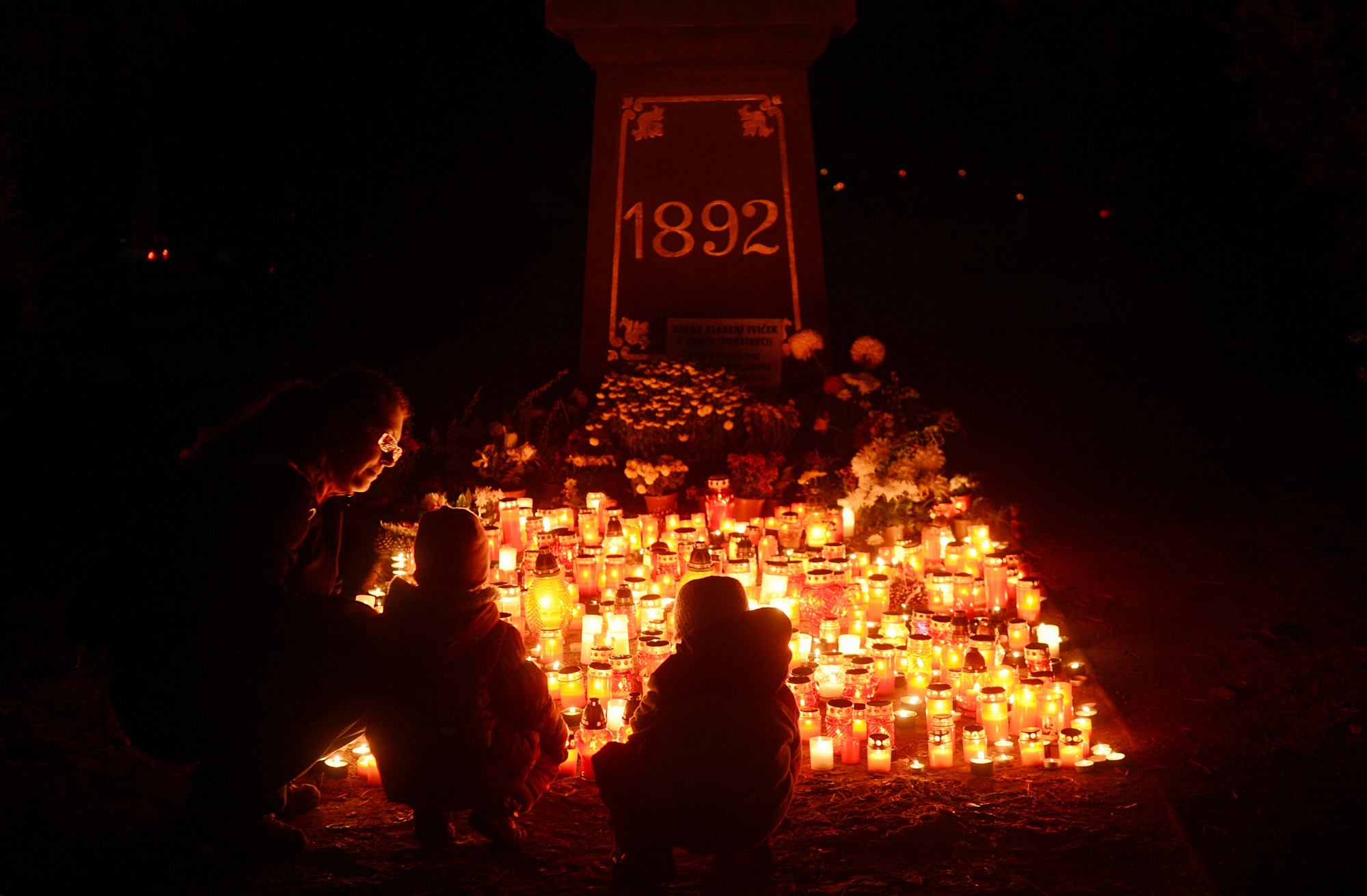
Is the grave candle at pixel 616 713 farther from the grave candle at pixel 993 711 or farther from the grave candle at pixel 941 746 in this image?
the grave candle at pixel 993 711

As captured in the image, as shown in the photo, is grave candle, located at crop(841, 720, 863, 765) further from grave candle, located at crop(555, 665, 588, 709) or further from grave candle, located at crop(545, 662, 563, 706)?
grave candle, located at crop(545, 662, 563, 706)

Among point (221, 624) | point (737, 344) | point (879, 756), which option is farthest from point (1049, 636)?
point (737, 344)

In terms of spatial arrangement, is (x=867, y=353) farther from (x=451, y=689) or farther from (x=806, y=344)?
(x=451, y=689)

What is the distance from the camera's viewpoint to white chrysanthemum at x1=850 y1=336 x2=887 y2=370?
8453 mm

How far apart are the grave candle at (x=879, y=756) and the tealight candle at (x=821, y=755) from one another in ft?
0.46

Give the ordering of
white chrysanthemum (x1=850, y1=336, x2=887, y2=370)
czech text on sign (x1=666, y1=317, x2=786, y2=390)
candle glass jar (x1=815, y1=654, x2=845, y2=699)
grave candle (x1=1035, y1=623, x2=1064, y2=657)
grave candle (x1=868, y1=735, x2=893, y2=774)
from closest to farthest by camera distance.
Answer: grave candle (x1=868, y1=735, x2=893, y2=774), candle glass jar (x1=815, y1=654, x2=845, y2=699), grave candle (x1=1035, y1=623, x2=1064, y2=657), white chrysanthemum (x1=850, y1=336, x2=887, y2=370), czech text on sign (x1=666, y1=317, x2=786, y2=390)

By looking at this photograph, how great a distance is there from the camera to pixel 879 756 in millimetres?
4234

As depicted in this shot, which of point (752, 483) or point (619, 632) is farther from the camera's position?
point (752, 483)

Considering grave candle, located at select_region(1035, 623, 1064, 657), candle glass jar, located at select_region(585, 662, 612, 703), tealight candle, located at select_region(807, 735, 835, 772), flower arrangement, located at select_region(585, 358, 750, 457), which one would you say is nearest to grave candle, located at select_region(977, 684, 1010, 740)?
tealight candle, located at select_region(807, 735, 835, 772)

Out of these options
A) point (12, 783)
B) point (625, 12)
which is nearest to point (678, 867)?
point (12, 783)

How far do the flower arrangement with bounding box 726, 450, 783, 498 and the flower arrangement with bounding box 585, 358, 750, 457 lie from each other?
18.4 inches

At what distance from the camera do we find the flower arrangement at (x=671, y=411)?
7805 millimetres

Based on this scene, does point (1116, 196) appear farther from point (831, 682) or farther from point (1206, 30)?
point (831, 682)

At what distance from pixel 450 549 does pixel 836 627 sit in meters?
2.11
